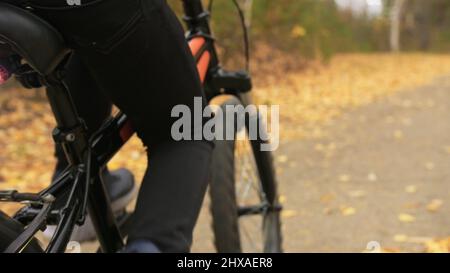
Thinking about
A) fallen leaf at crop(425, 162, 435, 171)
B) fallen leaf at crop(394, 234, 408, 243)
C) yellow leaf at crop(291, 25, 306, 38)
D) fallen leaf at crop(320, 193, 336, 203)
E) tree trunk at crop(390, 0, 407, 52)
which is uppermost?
tree trunk at crop(390, 0, 407, 52)

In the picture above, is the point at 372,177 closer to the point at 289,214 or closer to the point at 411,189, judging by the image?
the point at 411,189

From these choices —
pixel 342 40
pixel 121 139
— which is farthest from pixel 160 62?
pixel 342 40

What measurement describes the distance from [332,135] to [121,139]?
4792 mm

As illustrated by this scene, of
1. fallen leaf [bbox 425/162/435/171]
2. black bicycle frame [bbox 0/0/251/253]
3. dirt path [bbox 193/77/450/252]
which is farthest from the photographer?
fallen leaf [bbox 425/162/435/171]

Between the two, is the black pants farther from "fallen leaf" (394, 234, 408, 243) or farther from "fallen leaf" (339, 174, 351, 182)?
"fallen leaf" (339, 174, 351, 182)

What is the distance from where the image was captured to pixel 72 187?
1354 mm

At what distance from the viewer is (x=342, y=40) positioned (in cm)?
1744

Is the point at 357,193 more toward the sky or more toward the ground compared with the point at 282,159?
more toward the ground

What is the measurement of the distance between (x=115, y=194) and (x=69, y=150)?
61 cm

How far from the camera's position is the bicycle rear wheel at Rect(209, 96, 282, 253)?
2.14 meters

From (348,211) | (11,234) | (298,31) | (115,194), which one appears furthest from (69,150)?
(298,31)

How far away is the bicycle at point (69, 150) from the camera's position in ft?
3.76

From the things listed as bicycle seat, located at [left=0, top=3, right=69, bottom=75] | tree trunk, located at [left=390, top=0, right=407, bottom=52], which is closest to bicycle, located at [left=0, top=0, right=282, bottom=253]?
bicycle seat, located at [left=0, top=3, right=69, bottom=75]
